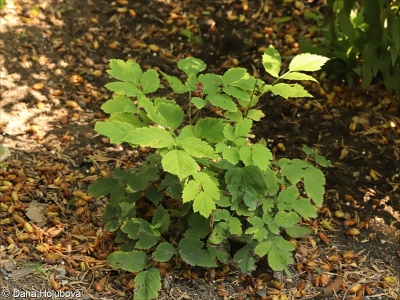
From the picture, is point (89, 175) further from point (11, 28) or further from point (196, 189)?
point (11, 28)

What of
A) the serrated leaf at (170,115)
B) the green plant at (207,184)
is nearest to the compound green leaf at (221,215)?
the green plant at (207,184)

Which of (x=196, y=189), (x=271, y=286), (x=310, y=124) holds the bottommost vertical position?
(x=271, y=286)

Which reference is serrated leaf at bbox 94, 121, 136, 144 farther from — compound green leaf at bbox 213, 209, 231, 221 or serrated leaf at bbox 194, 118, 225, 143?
compound green leaf at bbox 213, 209, 231, 221

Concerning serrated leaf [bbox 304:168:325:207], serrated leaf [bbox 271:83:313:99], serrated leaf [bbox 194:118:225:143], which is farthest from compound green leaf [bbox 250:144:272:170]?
serrated leaf [bbox 304:168:325:207]

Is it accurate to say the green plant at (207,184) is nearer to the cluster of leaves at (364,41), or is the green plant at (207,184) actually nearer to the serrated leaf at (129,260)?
the serrated leaf at (129,260)

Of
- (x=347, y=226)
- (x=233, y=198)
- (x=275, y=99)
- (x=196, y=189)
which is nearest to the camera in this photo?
(x=196, y=189)

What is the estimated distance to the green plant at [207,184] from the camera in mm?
3031

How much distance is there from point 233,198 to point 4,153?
1353 millimetres

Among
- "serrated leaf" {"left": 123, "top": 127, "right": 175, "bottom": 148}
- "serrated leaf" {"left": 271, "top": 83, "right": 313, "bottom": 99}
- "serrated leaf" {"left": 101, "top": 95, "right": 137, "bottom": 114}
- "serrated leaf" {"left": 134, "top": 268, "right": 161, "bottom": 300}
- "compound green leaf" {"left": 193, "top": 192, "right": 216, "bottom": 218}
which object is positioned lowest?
"serrated leaf" {"left": 134, "top": 268, "right": 161, "bottom": 300}

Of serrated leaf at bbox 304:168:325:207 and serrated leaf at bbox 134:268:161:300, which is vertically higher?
serrated leaf at bbox 304:168:325:207

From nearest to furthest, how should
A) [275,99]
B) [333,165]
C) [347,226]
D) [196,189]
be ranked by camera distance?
1. [196,189]
2. [347,226]
3. [333,165]
4. [275,99]

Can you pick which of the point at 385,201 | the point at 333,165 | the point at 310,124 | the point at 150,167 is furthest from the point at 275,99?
the point at 150,167

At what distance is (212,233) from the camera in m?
3.18

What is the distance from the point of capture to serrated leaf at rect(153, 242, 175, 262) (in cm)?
311
